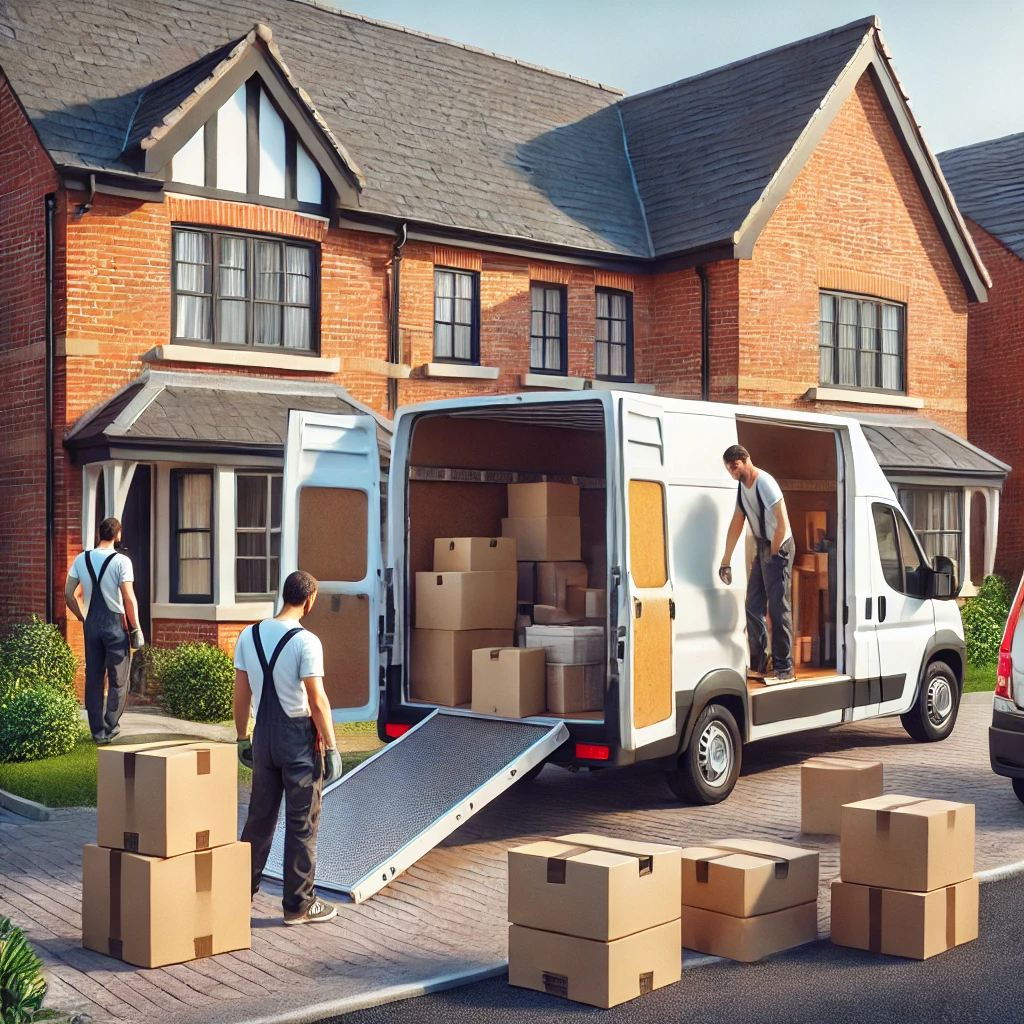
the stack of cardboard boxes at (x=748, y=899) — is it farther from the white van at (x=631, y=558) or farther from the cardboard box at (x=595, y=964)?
the white van at (x=631, y=558)

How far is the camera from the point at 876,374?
2123cm

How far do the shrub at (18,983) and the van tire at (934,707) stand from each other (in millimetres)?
8761

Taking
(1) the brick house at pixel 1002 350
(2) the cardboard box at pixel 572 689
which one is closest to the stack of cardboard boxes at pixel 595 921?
(2) the cardboard box at pixel 572 689

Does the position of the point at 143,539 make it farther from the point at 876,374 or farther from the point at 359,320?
the point at 876,374

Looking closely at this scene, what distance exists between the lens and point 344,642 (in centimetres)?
937

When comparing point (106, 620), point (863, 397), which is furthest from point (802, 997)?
point (863, 397)

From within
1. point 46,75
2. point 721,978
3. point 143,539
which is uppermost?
point 46,75

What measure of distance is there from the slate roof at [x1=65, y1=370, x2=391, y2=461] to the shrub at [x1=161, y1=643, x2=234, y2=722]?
2341mm

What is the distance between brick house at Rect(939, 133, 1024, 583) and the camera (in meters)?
23.7

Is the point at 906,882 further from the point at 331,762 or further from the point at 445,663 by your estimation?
the point at 445,663

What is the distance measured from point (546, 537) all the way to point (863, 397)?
38.8ft

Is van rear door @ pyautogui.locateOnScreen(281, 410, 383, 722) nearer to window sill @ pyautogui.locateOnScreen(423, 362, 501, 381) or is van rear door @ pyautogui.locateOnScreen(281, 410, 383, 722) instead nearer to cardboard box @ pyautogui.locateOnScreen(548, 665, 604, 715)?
cardboard box @ pyautogui.locateOnScreen(548, 665, 604, 715)

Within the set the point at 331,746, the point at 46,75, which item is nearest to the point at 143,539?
the point at 46,75

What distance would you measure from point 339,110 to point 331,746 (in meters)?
13.6
